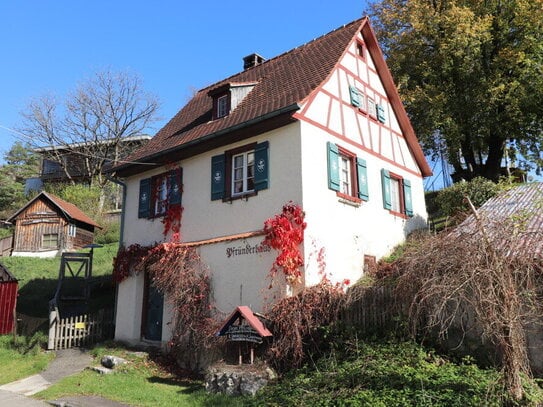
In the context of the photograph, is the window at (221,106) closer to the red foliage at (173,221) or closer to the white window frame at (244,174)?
the white window frame at (244,174)

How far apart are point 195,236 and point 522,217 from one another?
8.63 m

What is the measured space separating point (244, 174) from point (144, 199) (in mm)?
4346

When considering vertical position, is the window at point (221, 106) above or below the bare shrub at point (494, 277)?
above

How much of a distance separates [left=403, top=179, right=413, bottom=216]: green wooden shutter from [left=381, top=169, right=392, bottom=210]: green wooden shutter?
4.41 feet

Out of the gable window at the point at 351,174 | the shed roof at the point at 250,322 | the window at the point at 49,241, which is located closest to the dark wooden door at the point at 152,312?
the shed roof at the point at 250,322

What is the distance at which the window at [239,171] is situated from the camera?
1176 cm

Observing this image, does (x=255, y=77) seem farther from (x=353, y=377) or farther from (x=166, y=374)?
(x=353, y=377)

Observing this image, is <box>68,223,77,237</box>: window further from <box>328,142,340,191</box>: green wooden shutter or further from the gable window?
<box>328,142,340,191</box>: green wooden shutter

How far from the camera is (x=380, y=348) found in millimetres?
8133

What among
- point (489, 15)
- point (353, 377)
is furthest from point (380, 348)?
point (489, 15)

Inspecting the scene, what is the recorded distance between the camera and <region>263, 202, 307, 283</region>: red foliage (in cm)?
1037

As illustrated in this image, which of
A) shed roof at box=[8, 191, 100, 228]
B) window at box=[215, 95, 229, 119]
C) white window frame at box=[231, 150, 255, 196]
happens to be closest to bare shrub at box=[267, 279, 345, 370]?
white window frame at box=[231, 150, 255, 196]

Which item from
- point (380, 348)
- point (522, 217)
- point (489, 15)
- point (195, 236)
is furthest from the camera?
point (489, 15)

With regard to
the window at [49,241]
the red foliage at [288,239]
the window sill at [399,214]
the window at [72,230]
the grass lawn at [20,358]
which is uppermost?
the window at [72,230]
